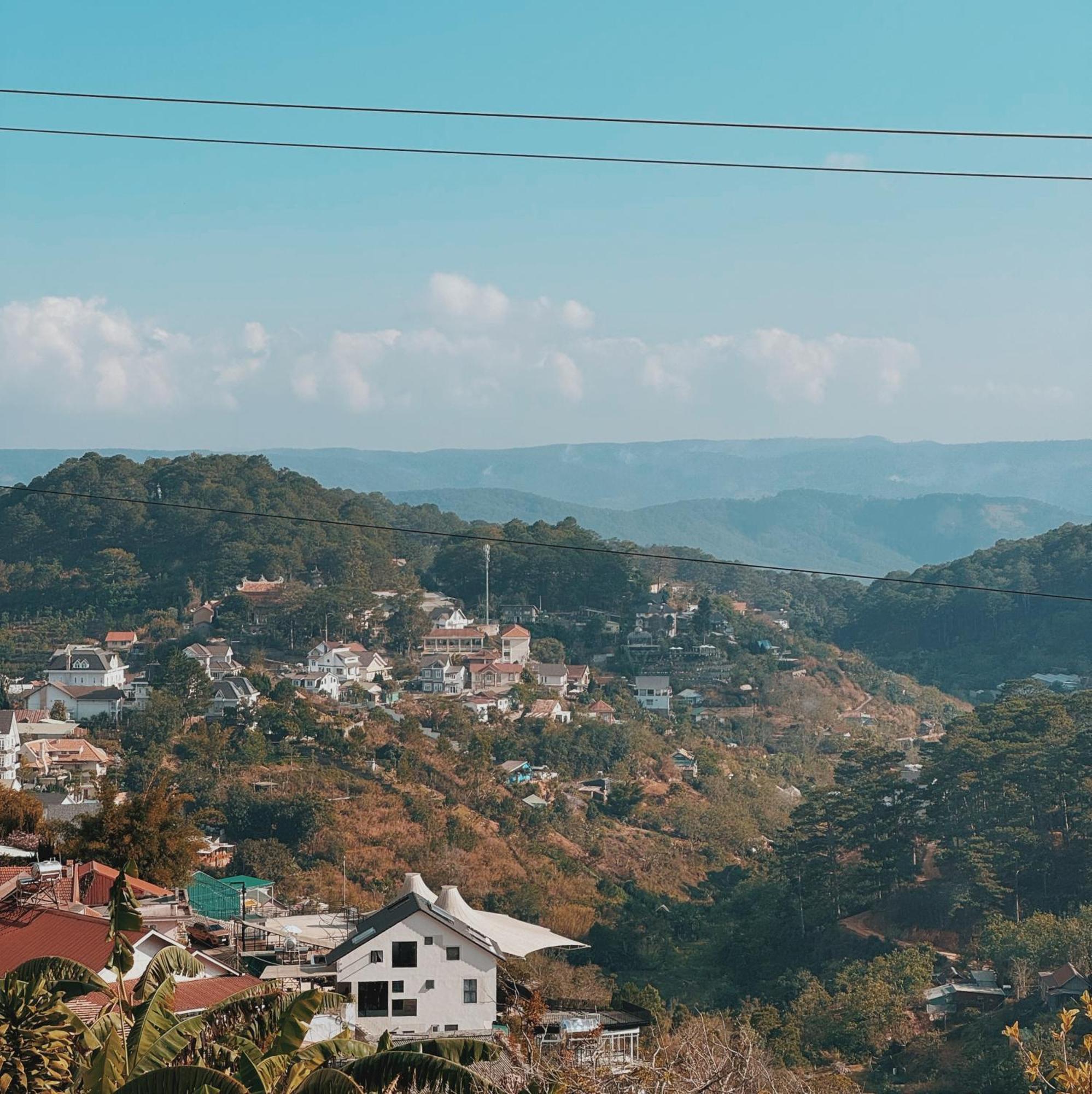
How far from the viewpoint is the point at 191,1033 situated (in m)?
5.62

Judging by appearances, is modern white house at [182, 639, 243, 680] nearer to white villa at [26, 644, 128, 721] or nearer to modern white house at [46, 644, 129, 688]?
modern white house at [46, 644, 129, 688]

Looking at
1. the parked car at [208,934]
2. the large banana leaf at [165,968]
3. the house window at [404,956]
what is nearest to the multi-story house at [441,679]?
the parked car at [208,934]

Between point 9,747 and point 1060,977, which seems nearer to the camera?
point 1060,977

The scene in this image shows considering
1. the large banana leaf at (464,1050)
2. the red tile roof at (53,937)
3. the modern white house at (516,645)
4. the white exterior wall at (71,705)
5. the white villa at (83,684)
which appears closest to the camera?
the large banana leaf at (464,1050)

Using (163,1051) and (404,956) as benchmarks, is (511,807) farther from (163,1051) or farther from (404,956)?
(163,1051)

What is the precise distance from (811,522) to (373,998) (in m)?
153

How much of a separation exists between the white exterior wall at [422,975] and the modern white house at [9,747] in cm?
1924

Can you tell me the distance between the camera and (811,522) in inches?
6393

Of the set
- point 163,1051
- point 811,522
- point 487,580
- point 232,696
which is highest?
point 811,522

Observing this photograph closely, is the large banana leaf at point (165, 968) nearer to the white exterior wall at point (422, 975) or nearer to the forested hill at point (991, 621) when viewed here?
the white exterior wall at point (422, 975)

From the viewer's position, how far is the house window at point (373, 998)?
1238cm

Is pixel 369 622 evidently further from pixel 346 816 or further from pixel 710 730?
pixel 346 816

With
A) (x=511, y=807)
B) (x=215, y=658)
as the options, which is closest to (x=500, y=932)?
(x=511, y=807)

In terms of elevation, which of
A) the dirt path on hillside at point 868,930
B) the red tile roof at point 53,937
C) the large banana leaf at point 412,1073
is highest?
the large banana leaf at point 412,1073
